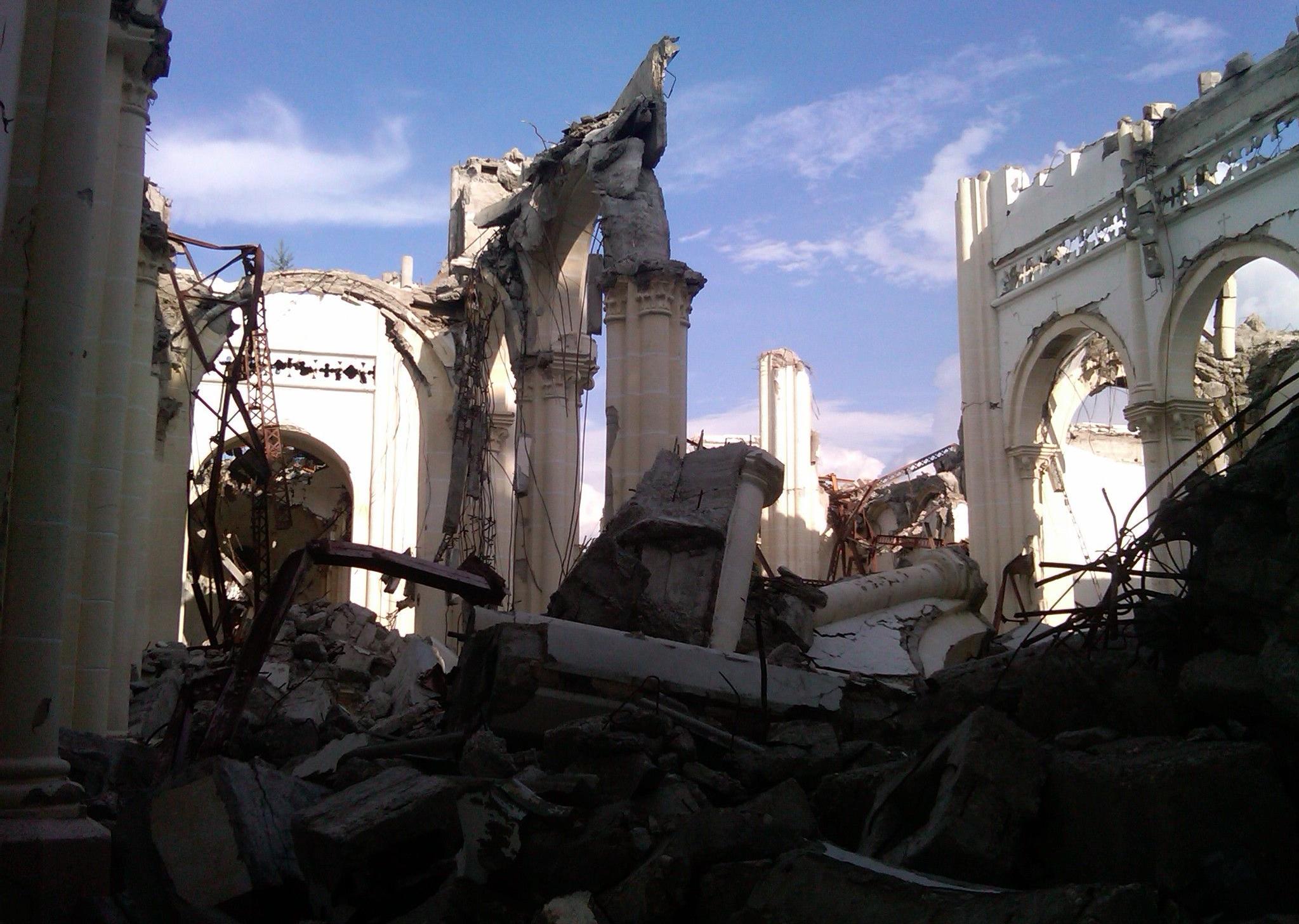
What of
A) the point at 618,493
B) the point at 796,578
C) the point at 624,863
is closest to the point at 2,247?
the point at 624,863

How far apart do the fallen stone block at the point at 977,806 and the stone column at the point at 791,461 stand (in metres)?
21.3

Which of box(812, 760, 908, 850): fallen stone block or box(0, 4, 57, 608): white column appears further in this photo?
box(0, 4, 57, 608): white column

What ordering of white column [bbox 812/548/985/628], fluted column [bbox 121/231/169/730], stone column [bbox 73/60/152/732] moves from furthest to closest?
fluted column [bbox 121/231/169/730] → white column [bbox 812/548/985/628] → stone column [bbox 73/60/152/732]

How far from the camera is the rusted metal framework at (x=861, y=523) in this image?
24984mm

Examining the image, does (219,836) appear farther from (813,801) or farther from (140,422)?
(140,422)

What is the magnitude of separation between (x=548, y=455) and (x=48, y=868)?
10.1 m

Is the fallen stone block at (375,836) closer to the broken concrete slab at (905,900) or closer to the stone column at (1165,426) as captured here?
the broken concrete slab at (905,900)

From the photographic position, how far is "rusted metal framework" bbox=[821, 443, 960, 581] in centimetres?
2498

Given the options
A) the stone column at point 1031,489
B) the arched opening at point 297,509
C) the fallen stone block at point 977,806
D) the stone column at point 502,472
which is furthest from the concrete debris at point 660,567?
the arched opening at point 297,509

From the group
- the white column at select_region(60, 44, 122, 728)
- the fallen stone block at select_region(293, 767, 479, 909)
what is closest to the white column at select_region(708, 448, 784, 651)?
the fallen stone block at select_region(293, 767, 479, 909)

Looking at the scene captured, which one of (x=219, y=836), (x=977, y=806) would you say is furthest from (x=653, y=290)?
(x=977, y=806)

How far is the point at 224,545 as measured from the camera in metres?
28.8

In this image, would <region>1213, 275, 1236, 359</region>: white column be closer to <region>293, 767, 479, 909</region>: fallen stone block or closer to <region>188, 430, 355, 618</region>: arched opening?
<region>188, 430, 355, 618</region>: arched opening

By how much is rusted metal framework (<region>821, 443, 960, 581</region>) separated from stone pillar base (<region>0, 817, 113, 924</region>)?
20141 mm
